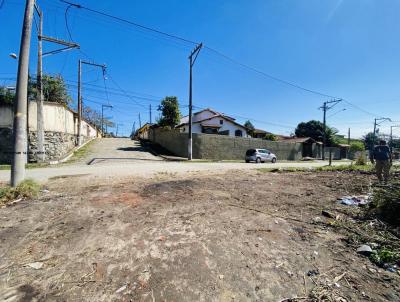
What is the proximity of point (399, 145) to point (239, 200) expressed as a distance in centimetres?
9444

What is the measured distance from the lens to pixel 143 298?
2.39 metres

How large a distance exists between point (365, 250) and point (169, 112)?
2790cm

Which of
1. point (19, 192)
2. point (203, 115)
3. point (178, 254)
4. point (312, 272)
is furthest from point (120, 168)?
point (203, 115)

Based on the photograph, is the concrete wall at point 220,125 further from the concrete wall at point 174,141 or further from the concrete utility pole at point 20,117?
the concrete utility pole at point 20,117

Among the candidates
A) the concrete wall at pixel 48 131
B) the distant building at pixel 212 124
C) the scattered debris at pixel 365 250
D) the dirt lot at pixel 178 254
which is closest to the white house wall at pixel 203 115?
the distant building at pixel 212 124

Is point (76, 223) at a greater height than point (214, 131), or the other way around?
point (214, 131)

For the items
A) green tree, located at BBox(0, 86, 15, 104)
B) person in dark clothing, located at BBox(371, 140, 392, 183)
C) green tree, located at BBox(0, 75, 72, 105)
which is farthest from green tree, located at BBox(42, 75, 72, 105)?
person in dark clothing, located at BBox(371, 140, 392, 183)

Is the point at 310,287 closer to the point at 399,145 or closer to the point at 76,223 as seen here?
the point at 76,223

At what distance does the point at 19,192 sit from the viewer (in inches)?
232

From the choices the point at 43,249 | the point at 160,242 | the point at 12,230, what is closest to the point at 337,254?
the point at 160,242

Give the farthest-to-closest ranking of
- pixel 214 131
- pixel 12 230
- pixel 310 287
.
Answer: pixel 214 131 < pixel 12 230 < pixel 310 287

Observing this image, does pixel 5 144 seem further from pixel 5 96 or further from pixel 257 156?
pixel 257 156

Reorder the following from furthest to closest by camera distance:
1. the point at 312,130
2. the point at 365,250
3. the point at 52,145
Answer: the point at 312,130 → the point at 52,145 → the point at 365,250

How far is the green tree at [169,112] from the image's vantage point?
29188mm
